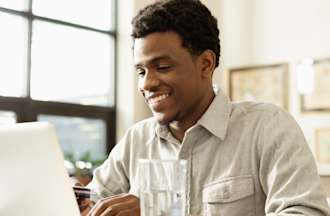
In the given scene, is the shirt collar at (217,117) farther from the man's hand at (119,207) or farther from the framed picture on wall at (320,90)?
the framed picture on wall at (320,90)

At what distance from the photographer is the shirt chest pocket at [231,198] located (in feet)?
4.40

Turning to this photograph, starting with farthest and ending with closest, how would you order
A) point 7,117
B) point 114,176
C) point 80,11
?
point 80,11
point 7,117
point 114,176

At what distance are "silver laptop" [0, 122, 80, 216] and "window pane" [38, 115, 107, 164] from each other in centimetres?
264

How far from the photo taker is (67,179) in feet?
3.10

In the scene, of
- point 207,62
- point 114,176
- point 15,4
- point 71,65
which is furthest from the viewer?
point 71,65

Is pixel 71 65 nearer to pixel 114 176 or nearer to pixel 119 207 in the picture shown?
pixel 114 176

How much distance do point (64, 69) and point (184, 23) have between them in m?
2.52

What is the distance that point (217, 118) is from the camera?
4.68 ft

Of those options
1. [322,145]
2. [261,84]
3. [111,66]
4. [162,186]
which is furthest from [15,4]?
[162,186]

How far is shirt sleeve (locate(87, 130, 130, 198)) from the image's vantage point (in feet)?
5.09

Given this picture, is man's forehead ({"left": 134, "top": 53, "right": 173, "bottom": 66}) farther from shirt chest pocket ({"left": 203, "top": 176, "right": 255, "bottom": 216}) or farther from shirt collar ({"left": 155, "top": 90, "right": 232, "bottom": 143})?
shirt chest pocket ({"left": 203, "top": 176, "right": 255, "bottom": 216})

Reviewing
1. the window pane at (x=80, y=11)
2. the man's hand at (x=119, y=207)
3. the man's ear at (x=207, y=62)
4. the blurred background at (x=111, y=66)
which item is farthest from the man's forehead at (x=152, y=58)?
the window pane at (x=80, y=11)

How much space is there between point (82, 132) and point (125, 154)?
240 centimetres

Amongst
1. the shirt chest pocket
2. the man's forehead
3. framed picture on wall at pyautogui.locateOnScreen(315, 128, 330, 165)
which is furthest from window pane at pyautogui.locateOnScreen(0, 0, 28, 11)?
the shirt chest pocket
